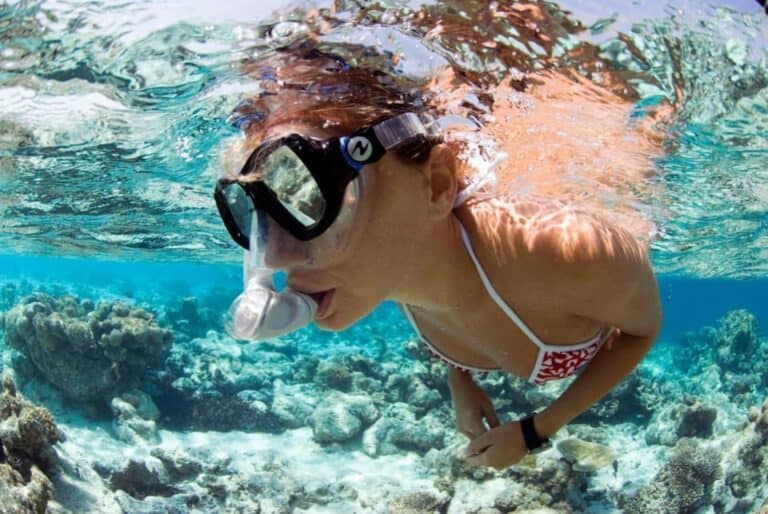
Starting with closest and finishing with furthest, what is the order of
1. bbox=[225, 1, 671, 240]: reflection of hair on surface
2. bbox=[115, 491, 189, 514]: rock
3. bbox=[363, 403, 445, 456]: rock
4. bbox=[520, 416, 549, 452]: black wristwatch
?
bbox=[520, 416, 549, 452]: black wristwatch, bbox=[225, 1, 671, 240]: reflection of hair on surface, bbox=[115, 491, 189, 514]: rock, bbox=[363, 403, 445, 456]: rock

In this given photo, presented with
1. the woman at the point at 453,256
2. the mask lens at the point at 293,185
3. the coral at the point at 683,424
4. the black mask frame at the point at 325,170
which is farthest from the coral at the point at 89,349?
the coral at the point at 683,424

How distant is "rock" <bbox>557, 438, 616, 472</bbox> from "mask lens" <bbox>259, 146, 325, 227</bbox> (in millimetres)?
7258

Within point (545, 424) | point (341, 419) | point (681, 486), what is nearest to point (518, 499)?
point (681, 486)

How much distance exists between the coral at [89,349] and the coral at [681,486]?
10826 mm

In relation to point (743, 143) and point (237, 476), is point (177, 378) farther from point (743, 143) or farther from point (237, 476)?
point (743, 143)

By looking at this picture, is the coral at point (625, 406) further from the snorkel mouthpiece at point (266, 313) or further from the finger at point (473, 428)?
the snorkel mouthpiece at point (266, 313)

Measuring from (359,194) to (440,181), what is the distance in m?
0.58

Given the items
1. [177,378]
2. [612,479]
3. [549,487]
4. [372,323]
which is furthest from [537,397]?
[372,323]

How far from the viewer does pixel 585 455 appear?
862cm

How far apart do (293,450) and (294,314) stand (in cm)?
Answer: 1002

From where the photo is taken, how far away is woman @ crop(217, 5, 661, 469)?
2.81 m

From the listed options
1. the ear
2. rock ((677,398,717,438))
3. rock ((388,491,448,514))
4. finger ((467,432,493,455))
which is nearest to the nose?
the ear

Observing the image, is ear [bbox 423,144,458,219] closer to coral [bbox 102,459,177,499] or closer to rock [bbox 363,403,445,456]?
coral [bbox 102,459,177,499]

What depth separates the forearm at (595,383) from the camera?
342 centimetres
